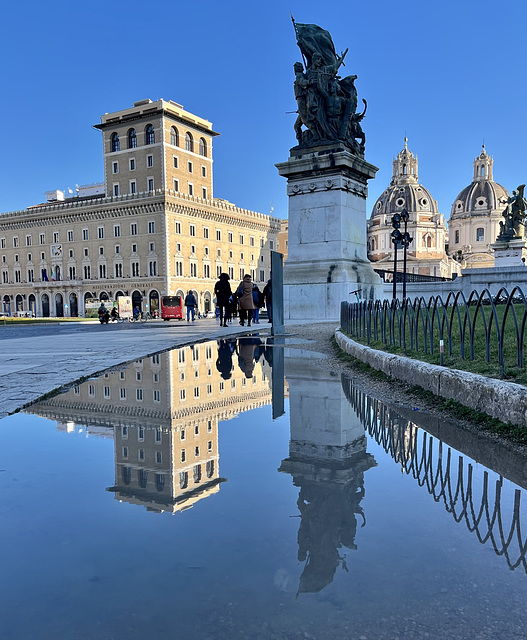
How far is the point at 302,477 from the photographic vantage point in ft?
9.87

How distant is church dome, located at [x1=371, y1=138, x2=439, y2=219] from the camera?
12569 cm

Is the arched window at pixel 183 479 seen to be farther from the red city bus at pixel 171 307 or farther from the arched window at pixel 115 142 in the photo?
the arched window at pixel 115 142

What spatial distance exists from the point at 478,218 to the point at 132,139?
88.2m

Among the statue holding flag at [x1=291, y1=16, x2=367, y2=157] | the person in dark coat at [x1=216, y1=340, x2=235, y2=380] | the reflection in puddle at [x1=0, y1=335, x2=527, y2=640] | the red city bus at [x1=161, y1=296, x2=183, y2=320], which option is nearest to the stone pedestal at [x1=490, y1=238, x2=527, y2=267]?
the statue holding flag at [x1=291, y1=16, x2=367, y2=157]

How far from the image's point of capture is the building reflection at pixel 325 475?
6.92ft

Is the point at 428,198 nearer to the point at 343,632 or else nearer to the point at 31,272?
the point at 31,272

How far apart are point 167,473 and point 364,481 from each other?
115 cm

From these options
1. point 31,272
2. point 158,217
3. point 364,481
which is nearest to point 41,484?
point 364,481

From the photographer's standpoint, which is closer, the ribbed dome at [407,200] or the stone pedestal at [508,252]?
the stone pedestal at [508,252]

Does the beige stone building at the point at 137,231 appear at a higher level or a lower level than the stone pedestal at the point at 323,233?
higher

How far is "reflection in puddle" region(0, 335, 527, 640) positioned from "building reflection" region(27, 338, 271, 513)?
0.02m

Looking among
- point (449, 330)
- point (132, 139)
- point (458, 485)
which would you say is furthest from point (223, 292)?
point (132, 139)

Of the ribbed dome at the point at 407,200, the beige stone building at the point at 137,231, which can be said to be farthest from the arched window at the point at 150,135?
the ribbed dome at the point at 407,200

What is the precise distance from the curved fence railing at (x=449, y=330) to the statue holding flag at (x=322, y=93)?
6.73 m
